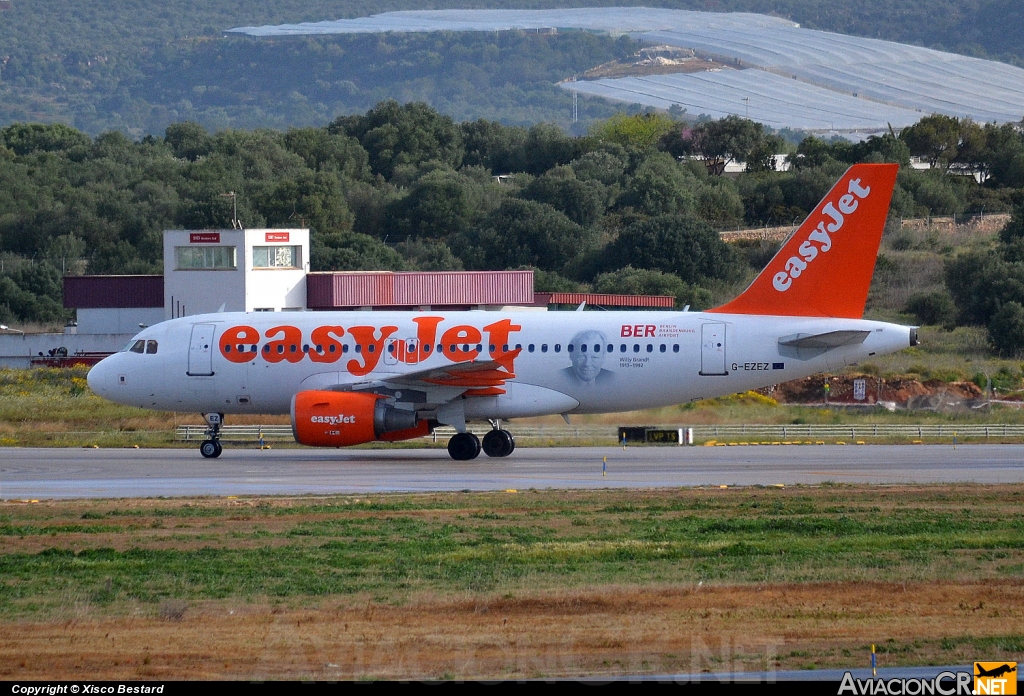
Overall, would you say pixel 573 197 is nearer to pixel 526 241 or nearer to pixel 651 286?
pixel 526 241

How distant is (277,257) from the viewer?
58594 mm

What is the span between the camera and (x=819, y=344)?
107 ft

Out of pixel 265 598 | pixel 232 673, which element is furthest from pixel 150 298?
pixel 232 673

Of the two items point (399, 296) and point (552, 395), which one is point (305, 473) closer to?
point (552, 395)

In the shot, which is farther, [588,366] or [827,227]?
[588,366]

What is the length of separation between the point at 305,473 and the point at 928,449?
622 inches

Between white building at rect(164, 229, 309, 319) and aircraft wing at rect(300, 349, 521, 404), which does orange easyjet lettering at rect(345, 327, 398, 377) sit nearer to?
aircraft wing at rect(300, 349, 521, 404)

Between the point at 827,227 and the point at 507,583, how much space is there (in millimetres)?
18683

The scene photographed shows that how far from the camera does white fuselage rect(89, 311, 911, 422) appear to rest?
33250 mm

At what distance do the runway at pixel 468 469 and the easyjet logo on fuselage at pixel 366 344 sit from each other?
8.26ft

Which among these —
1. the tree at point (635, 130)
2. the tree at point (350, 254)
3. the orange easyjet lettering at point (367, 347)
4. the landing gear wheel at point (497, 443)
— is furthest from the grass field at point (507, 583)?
the tree at point (635, 130)

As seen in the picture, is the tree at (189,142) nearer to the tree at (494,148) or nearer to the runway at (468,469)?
the tree at (494,148)

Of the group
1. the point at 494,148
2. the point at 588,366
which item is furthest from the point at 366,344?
the point at 494,148

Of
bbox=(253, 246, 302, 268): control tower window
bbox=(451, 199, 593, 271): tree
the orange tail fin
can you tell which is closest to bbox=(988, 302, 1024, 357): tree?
the orange tail fin
